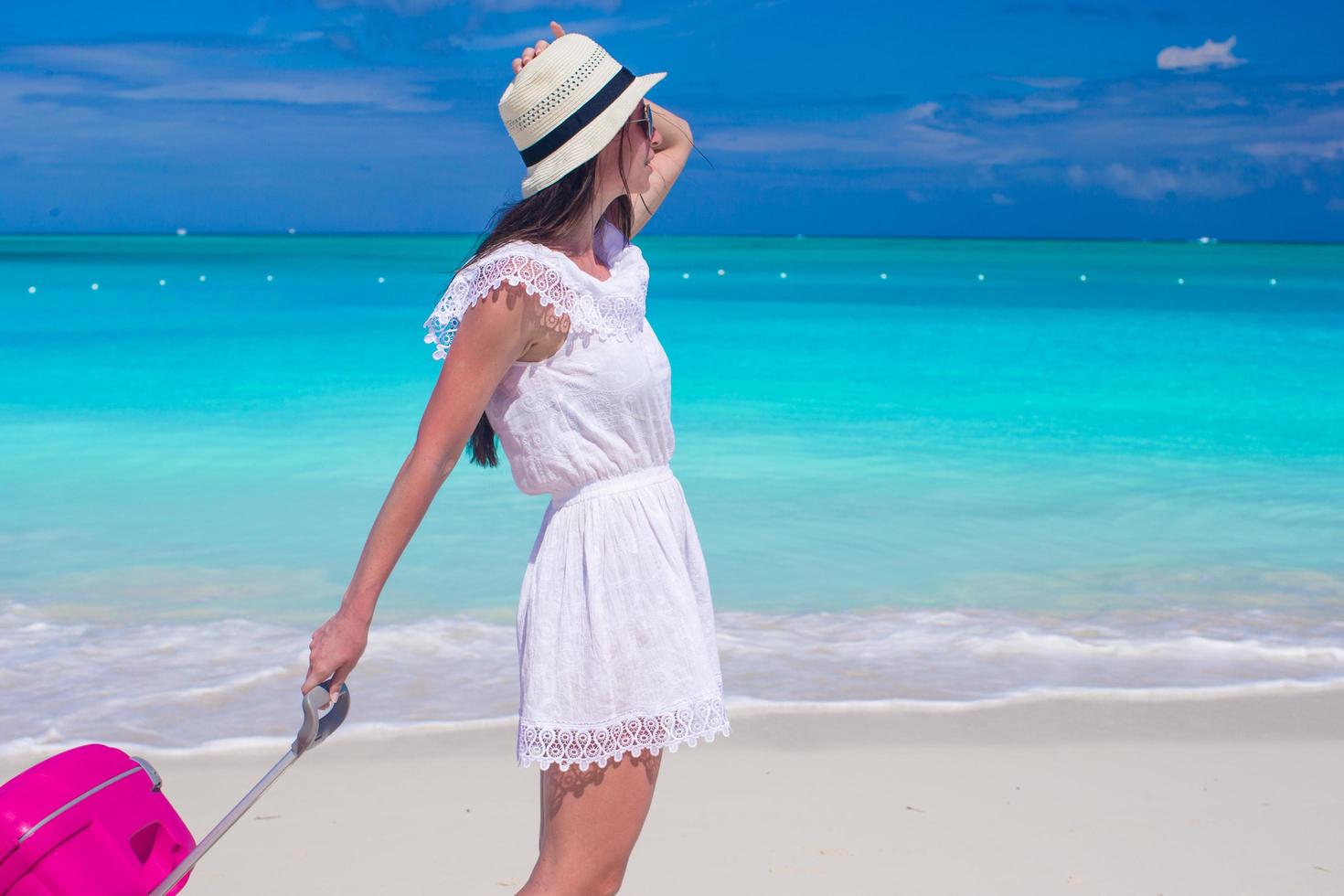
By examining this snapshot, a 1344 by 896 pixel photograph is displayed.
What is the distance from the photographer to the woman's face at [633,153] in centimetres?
194

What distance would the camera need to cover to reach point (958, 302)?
31.4m

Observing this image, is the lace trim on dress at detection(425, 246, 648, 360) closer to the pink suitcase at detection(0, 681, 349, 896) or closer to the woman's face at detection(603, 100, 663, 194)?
the woman's face at detection(603, 100, 663, 194)

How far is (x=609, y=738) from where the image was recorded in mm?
1911

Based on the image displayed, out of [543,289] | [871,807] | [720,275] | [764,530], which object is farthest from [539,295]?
[720,275]

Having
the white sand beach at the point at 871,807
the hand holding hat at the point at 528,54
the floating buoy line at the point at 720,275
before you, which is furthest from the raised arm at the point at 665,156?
the floating buoy line at the point at 720,275

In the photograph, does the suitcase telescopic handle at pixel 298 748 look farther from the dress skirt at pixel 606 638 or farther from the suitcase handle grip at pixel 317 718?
the dress skirt at pixel 606 638

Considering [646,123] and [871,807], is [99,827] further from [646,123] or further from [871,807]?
[871,807]

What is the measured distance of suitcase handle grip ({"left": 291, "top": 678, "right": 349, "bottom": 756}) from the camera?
1723 mm

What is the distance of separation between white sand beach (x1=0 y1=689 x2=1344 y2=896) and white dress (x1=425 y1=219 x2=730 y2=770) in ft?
3.58

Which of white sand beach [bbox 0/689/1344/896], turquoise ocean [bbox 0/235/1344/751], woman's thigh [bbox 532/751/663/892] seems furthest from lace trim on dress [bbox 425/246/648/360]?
turquoise ocean [bbox 0/235/1344/751]

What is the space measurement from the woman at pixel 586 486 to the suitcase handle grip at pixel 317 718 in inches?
7.5

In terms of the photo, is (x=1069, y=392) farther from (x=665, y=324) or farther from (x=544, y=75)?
(x=544, y=75)

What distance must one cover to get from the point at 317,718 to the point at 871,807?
1829 millimetres

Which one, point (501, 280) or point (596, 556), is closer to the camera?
point (501, 280)
